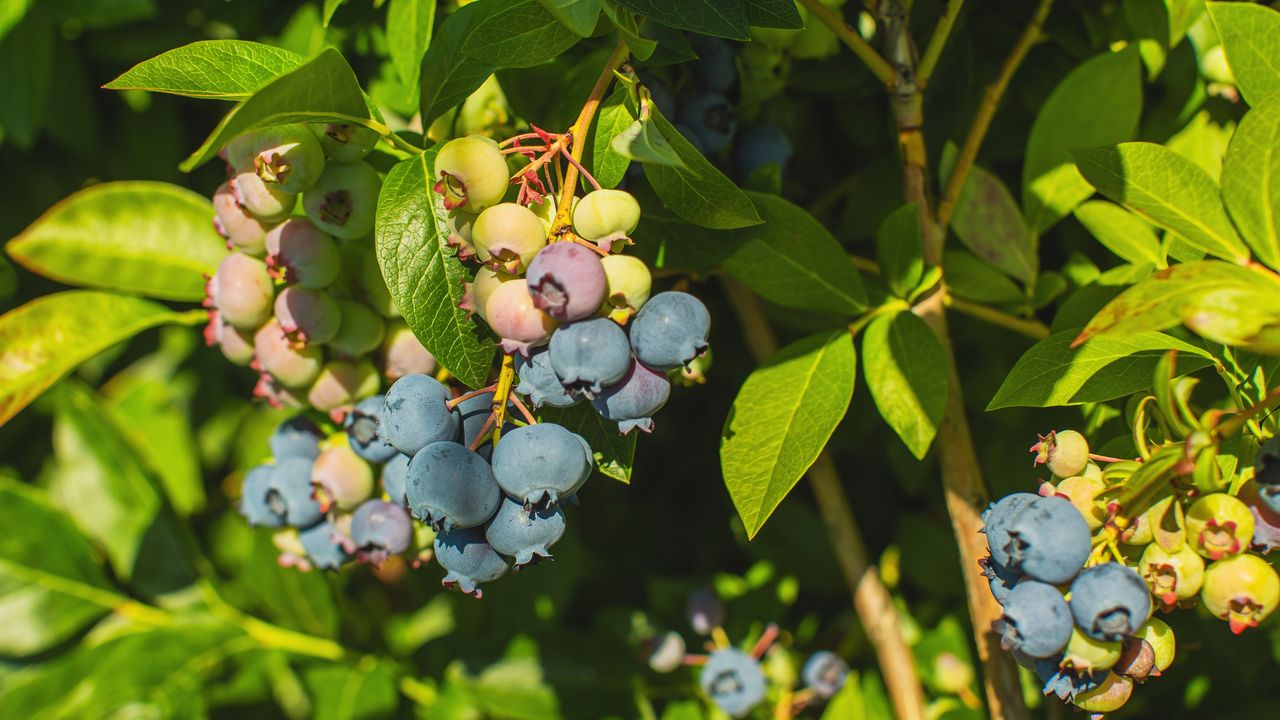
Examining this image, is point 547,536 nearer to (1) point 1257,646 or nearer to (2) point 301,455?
(2) point 301,455

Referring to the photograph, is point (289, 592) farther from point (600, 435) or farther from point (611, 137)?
point (611, 137)

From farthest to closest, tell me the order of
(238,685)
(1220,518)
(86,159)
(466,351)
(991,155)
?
(86,159) < (238,685) < (991,155) < (466,351) < (1220,518)

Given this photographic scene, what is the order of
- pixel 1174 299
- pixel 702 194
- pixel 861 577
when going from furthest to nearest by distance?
pixel 861 577, pixel 702 194, pixel 1174 299

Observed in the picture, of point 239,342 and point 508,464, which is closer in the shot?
point 508,464

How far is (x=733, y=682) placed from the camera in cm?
153

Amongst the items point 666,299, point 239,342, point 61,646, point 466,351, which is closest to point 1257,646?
point 666,299

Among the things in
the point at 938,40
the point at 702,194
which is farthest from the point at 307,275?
the point at 938,40

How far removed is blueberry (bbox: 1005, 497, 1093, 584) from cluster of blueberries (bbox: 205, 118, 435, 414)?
24.8 inches

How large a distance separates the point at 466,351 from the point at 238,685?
1.07 meters

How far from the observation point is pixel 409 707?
5.62ft

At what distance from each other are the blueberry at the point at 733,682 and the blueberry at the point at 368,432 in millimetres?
695

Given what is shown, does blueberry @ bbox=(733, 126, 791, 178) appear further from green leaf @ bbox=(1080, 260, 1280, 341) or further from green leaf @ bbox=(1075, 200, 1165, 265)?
green leaf @ bbox=(1080, 260, 1280, 341)

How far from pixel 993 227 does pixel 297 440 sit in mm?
907

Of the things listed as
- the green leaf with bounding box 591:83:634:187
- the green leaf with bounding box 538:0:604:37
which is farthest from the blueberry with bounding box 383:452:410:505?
the green leaf with bounding box 538:0:604:37
